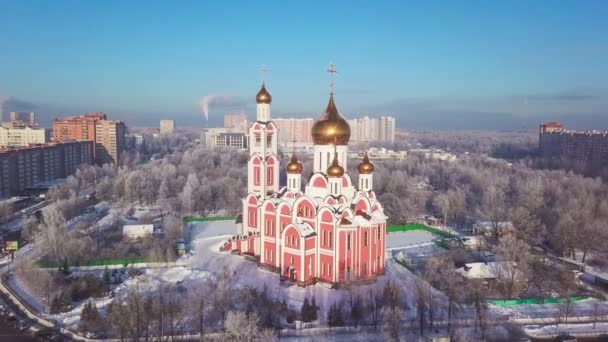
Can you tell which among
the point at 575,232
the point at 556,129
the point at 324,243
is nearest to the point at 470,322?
the point at 324,243

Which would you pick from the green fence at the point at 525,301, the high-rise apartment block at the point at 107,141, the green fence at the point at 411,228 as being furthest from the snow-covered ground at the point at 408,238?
the high-rise apartment block at the point at 107,141

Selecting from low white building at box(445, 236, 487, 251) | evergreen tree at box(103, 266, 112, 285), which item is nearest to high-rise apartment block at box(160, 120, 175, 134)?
low white building at box(445, 236, 487, 251)

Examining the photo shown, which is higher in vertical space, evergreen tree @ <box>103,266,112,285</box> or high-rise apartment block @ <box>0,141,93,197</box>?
high-rise apartment block @ <box>0,141,93,197</box>

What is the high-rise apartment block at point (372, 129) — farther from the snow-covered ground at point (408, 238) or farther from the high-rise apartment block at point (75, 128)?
the snow-covered ground at point (408, 238)

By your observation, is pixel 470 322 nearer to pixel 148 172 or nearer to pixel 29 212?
pixel 29 212

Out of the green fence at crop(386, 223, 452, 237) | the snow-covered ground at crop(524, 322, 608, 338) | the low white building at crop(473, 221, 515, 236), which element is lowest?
the snow-covered ground at crop(524, 322, 608, 338)

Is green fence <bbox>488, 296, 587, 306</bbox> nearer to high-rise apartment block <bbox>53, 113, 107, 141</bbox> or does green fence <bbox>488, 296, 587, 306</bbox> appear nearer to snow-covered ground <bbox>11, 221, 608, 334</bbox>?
snow-covered ground <bbox>11, 221, 608, 334</bbox>

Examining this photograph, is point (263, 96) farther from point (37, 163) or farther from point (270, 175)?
point (37, 163)

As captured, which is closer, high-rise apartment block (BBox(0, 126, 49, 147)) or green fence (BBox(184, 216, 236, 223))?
green fence (BBox(184, 216, 236, 223))
